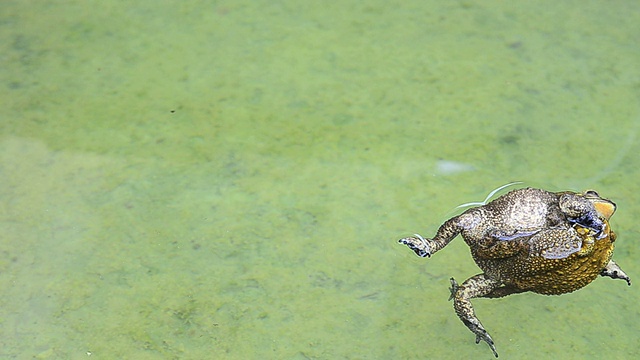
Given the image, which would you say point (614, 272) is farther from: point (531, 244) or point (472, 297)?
point (472, 297)

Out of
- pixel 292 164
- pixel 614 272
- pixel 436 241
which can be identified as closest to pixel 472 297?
pixel 436 241

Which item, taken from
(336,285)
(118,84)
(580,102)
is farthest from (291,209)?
(580,102)

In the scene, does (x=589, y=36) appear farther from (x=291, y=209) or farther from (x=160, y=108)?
(x=160, y=108)

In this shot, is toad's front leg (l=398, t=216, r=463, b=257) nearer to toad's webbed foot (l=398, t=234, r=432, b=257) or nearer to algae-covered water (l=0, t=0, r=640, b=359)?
toad's webbed foot (l=398, t=234, r=432, b=257)

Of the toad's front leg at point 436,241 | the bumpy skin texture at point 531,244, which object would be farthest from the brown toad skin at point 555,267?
the toad's front leg at point 436,241

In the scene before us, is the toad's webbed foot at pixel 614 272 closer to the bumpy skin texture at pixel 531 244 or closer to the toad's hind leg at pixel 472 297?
the bumpy skin texture at pixel 531 244

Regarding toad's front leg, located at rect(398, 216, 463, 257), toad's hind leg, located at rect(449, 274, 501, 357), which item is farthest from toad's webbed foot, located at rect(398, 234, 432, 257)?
toad's hind leg, located at rect(449, 274, 501, 357)
